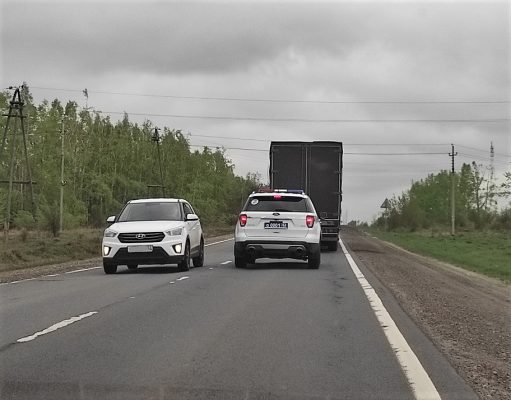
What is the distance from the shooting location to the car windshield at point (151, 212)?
1806 centimetres

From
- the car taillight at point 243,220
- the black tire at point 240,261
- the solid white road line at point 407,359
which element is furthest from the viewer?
the black tire at point 240,261

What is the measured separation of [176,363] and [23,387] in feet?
4.79

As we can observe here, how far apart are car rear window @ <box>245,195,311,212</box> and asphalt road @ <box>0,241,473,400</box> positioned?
188 inches

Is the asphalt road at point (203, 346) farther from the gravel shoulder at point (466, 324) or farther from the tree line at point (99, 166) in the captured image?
the tree line at point (99, 166)

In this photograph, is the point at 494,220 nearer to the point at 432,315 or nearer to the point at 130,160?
the point at 130,160

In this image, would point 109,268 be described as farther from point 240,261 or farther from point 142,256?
point 240,261

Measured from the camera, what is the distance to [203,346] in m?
7.69

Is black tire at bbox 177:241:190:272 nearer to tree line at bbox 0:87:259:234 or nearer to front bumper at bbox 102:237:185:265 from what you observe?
front bumper at bbox 102:237:185:265

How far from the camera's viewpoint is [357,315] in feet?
33.6

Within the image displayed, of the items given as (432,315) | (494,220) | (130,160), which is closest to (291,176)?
(432,315)

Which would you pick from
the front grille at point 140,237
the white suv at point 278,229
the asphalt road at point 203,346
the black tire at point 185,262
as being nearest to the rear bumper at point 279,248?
the white suv at point 278,229

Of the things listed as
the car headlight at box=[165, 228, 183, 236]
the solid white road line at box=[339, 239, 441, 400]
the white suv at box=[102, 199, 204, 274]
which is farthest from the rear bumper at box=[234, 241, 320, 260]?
the solid white road line at box=[339, 239, 441, 400]

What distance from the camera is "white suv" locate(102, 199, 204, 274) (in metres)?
17.0

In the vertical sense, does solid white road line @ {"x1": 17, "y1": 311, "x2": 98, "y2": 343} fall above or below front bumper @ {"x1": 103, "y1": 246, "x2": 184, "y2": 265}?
below
